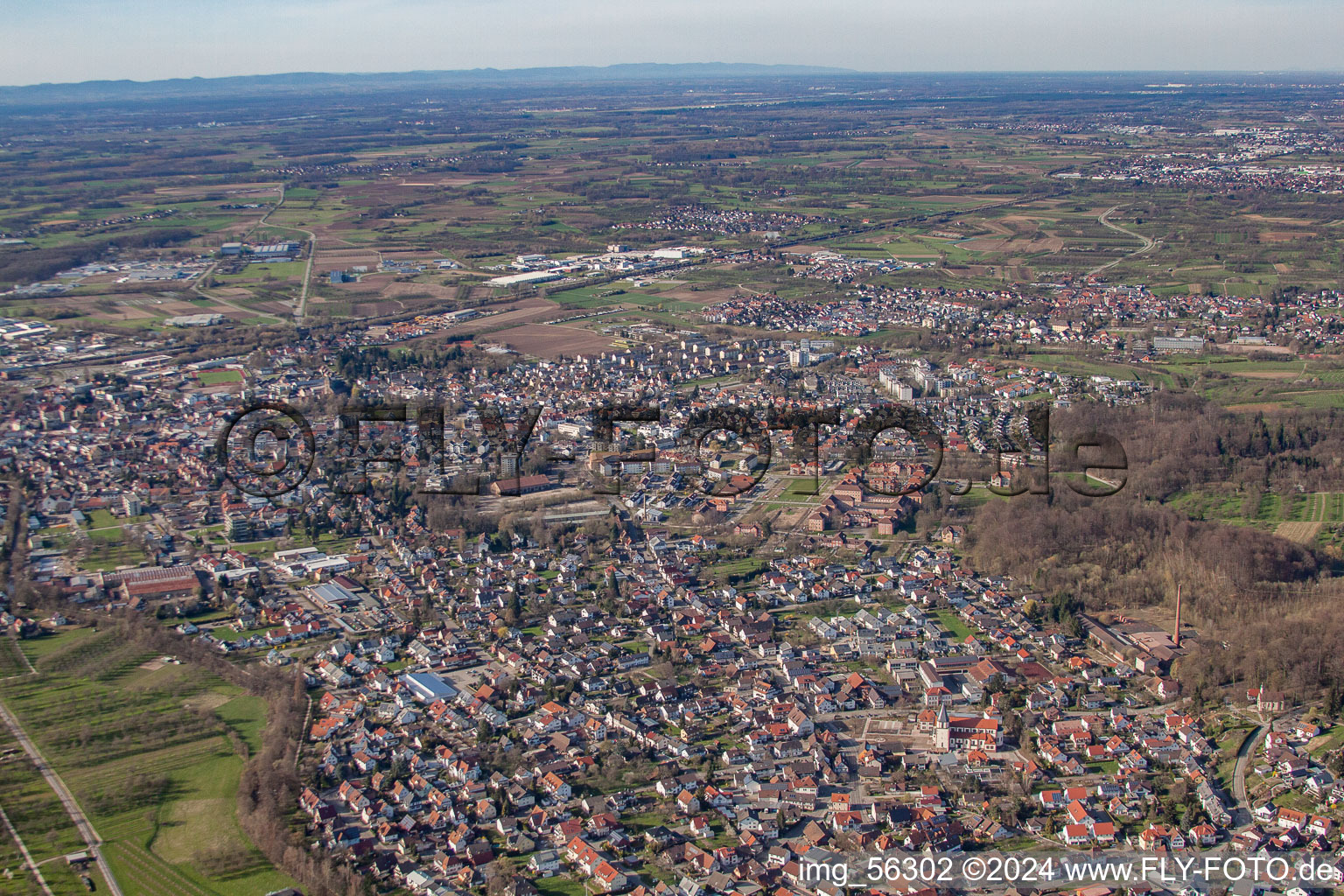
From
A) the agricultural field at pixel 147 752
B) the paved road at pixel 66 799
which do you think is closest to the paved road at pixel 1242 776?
the agricultural field at pixel 147 752

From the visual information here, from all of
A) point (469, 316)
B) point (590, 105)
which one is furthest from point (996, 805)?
point (590, 105)

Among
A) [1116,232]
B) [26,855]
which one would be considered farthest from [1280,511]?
[1116,232]

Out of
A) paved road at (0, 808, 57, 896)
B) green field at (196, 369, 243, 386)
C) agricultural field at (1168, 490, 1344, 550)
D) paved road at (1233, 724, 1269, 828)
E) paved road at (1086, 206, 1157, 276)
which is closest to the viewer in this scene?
paved road at (0, 808, 57, 896)

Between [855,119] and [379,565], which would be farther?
[855,119]

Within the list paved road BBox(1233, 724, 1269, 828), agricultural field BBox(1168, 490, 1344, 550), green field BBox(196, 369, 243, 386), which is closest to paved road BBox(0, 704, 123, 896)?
paved road BBox(1233, 724, 1269, 828)

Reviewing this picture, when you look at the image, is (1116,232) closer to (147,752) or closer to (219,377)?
(219,377)

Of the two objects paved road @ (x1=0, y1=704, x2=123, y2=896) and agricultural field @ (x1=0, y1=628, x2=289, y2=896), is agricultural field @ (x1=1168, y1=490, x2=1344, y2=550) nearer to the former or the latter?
agricultural field @ (x1=0, y1=628, x2=289, y2=896)

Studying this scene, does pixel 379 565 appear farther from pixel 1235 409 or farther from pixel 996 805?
pixel 1235 409
